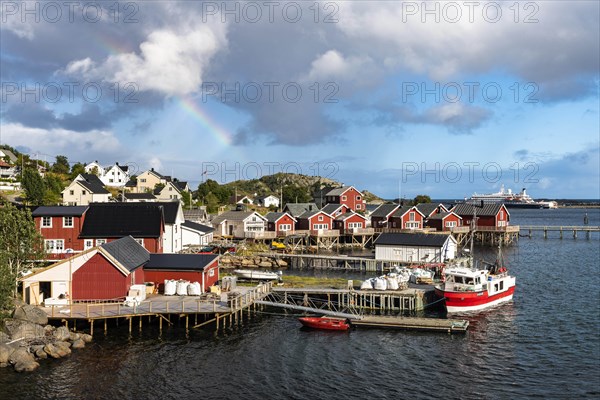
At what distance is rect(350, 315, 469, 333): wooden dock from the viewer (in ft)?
134

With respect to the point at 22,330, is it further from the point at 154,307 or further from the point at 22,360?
the point at 154,307

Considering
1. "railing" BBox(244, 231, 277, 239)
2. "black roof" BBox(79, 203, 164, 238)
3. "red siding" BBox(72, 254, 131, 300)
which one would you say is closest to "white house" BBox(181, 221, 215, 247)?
"railing" BBox(244, 231, 277, 239)

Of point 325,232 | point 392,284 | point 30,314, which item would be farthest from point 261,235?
point 30,314

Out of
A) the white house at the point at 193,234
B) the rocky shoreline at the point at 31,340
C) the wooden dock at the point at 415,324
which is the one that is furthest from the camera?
the white house at the point at 193,234

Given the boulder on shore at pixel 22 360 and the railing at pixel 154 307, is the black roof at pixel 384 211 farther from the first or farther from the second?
A: the boulder on shore at pixel 22 360

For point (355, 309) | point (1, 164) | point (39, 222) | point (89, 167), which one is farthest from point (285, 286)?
point (89, 167)

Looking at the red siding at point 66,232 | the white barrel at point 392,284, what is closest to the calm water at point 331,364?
Answer: the white barrel at point 392,284

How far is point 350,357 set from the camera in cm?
3556

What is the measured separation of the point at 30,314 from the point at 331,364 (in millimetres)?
20221

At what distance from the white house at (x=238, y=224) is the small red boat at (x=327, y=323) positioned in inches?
1956

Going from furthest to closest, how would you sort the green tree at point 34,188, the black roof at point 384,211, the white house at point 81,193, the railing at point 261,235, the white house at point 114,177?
the white house at point 114,177 → the black roof at point 384,211 → the white house at point 81,193 → the railing at point 261,235 → the green tree at point 34,188

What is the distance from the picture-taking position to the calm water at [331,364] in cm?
2992

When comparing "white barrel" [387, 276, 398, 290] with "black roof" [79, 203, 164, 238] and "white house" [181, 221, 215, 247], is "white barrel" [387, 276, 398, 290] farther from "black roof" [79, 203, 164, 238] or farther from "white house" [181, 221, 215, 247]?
"white house" [181, 221, 215, 247]

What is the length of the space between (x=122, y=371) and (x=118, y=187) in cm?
11194
